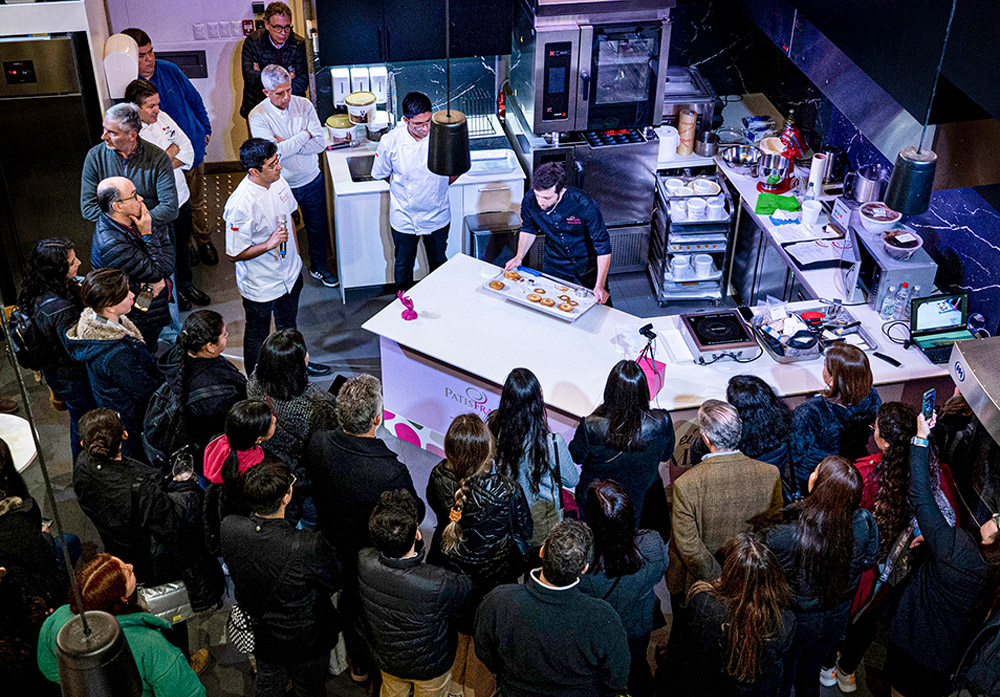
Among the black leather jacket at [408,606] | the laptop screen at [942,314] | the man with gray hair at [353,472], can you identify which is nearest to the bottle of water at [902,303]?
the laptop screen at [942,314]

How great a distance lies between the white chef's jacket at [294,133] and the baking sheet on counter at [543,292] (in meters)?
1.72

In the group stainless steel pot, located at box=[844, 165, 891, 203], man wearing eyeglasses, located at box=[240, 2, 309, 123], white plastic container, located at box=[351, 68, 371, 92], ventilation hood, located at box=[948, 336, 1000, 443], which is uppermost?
man wearing eyeglasses, located at box=[240, 2, 309, 123]

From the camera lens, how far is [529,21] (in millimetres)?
6121

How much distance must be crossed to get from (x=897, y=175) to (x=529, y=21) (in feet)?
9.68

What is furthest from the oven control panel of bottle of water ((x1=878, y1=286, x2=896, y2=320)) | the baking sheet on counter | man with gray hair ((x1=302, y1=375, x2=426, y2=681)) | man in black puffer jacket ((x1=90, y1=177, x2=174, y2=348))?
man with gray hair ((x1=302, y1=375, x2=426, y2=681))

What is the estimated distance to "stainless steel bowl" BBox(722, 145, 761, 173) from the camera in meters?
6.48

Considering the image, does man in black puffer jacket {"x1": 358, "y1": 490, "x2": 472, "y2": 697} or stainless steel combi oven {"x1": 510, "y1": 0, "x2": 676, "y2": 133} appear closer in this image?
man in black puffer jacket {"x1": 358, "y1": 490, "x2": 472, "y2": 697}

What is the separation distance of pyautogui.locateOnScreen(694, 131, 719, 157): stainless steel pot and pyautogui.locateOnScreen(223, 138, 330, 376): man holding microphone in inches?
114

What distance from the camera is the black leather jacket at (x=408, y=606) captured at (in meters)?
3.07

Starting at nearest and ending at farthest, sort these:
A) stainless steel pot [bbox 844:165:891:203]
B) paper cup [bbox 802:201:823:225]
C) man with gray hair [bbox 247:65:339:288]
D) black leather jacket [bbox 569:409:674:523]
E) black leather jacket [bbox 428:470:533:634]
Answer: black leather jacket [bbox 428:470:533:634] < black leather jacket [bbox 569:409:674:523] < stainless steel pot [bbox 844:165:891:203] < paper cup [bbox 802:201:823:225] < man with gray hair [bbox 247:65:339:288]

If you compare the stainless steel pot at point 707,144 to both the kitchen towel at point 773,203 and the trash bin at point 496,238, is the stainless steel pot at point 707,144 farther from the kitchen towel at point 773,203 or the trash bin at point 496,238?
the trash bin at point 496,238

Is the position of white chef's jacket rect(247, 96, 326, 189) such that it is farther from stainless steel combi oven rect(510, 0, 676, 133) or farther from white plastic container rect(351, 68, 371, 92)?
stainless steel combi oven rect(510, 0, 676, 133)

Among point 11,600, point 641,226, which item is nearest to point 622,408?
point 11,600

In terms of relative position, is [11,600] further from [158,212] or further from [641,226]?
[641,226]
